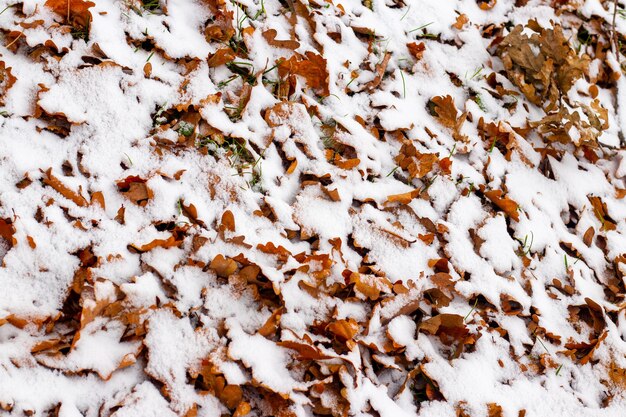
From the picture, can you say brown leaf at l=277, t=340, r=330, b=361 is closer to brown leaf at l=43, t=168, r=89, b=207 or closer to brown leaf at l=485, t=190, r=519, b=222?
brown leaf at l=43, t=168, r=89, b=207

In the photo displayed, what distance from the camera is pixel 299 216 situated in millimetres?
2283

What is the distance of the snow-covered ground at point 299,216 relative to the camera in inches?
73.8

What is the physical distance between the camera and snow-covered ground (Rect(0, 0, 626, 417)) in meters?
1.88

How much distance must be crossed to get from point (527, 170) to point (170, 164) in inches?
67.7

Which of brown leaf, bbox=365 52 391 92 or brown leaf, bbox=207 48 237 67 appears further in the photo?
brown leaf, bbox=365 52 391 92

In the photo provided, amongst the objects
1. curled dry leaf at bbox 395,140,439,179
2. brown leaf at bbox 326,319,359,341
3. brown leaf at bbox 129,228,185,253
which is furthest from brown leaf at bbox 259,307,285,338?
curled dry leaf at bbox 395,140,439,179

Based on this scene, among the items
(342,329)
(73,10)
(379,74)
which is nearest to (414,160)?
(379,74)

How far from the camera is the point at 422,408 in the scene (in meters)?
2.01

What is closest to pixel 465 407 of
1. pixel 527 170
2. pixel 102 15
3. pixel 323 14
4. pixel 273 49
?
pixel 527 170

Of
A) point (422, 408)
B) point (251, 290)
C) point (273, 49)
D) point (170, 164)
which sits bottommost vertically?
point (422, 408)

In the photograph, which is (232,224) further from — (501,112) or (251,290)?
(501,112)

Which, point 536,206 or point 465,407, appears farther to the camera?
point 536,206

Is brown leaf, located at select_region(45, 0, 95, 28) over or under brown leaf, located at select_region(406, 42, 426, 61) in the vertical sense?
over

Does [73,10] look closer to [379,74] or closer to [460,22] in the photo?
[379,74]
